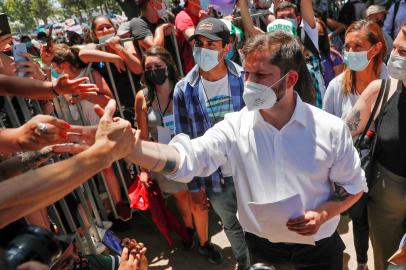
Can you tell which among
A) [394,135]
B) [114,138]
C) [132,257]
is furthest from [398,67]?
[132,257]

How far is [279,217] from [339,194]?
0.38 m

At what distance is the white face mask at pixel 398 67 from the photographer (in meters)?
2.21

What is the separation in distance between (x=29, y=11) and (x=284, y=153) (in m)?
55.9

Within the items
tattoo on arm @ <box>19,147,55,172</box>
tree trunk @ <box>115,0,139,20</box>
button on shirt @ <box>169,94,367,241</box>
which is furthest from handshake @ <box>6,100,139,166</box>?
A: tree trunk @ <box>115,0,139,20</box>

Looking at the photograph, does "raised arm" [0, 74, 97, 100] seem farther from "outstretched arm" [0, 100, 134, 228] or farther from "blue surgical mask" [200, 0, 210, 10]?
"blue surgical mask" [200, 0, 210, 10]

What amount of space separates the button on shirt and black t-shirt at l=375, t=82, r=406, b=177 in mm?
441

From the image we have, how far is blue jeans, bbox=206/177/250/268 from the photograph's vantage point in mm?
2871

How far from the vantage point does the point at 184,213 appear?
3711mm

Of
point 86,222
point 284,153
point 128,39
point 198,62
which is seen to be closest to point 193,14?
point 128,39

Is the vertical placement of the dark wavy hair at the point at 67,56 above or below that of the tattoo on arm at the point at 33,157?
above

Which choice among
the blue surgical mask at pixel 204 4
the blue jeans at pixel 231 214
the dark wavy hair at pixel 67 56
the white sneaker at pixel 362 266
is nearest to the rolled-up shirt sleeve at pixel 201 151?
the blue jeans at pixel 231 214

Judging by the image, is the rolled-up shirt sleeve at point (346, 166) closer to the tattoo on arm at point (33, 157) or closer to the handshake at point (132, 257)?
the handshake at point (132, 257)

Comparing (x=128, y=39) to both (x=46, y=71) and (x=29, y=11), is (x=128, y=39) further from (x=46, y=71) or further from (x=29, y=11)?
(x=29, y=11)

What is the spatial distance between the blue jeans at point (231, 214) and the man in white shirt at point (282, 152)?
2.89 ft
